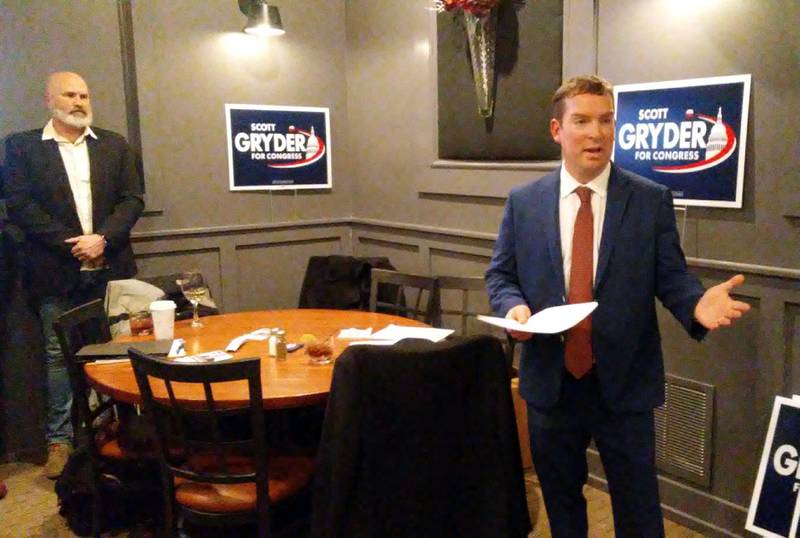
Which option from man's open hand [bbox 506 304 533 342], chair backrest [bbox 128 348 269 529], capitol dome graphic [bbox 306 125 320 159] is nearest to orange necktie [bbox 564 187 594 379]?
man's open hand [bbox 506 304 533 342]

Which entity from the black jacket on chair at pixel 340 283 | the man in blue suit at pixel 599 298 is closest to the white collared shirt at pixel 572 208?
the man in blue suit at pixel 599 298

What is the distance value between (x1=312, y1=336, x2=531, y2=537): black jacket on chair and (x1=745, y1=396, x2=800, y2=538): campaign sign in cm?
95

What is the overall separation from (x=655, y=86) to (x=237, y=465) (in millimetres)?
1999

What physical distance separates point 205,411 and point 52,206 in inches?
71.6

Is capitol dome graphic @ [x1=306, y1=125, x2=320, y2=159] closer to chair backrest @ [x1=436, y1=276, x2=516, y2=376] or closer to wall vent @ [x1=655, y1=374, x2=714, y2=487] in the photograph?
chair backrest @ [x1=436, y1=276, x2=516, y2=376]

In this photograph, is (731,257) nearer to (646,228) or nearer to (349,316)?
(646,228)

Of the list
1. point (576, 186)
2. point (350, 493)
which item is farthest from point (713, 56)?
point (350, 493)

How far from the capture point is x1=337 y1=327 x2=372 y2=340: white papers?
2691mm

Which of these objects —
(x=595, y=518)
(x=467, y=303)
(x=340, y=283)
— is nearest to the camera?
(x=595, y=518)

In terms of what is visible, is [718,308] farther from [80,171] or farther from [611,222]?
[80,171]

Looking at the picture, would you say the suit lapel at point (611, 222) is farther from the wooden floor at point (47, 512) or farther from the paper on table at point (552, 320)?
the wooden floor at point (47, 512)

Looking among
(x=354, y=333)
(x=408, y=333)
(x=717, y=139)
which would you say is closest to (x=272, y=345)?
(x=354, y=333)

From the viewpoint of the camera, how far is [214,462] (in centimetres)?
227

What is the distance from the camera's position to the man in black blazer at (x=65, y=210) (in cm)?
332
